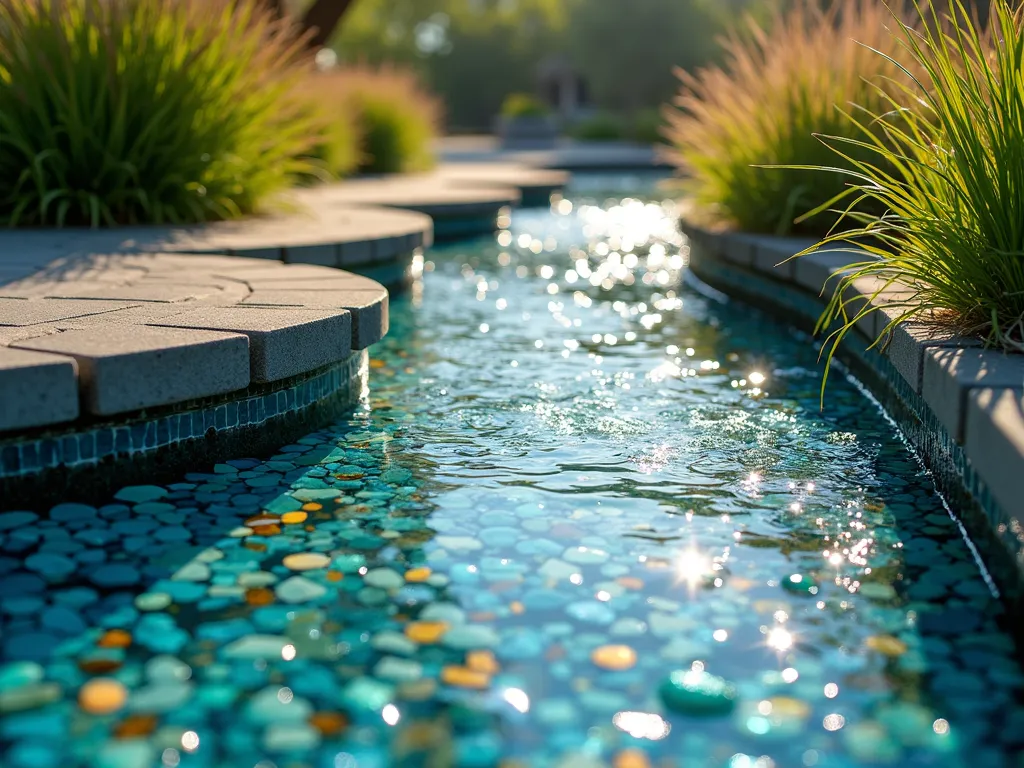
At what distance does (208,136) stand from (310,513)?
11.4 ft

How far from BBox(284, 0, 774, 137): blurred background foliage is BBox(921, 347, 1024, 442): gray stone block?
1195 inches

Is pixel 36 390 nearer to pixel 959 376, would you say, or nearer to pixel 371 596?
pixel 371 596

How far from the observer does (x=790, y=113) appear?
A: 570cm

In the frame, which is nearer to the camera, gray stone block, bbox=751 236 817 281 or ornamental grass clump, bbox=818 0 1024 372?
ornamental grass clump, bbox=818 0 1024 372

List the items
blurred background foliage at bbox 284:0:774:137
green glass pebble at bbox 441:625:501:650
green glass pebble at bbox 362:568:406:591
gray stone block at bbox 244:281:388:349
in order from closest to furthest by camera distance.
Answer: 1. green glass pebble at bbox 441:625:501:650
2. green glass pebble at bbox 362:568:406:591
3. gray stone block at bbox 244:281:388:349
4. blurred background foliage at bbox 284:0:774:137

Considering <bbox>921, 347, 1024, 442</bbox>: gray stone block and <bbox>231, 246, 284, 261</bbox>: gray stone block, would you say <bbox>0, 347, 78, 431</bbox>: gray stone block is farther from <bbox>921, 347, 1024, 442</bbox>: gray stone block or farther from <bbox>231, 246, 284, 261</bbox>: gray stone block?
<bbox>231, 246, 284, 261</bbox>: gray stone block

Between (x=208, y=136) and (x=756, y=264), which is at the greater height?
(x=208, y=136)

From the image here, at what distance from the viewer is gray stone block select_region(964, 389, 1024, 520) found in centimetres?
205

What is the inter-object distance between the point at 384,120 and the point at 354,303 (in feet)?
29.9

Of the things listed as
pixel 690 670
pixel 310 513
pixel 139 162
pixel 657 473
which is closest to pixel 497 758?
pixel 690 670

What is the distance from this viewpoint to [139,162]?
5523 mm

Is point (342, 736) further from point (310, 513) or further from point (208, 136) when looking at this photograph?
point (208, 136)

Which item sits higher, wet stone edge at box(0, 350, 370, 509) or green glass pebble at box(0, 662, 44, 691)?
wet stone edge at box(0, 350, 370, 509)

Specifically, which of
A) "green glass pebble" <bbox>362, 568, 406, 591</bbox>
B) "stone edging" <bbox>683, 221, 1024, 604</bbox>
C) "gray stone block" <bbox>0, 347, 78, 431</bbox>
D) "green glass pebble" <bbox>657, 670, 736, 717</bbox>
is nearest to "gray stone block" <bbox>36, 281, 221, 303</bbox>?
"gray stone block" <bbox>0, 347, 78, 431</bbox>
